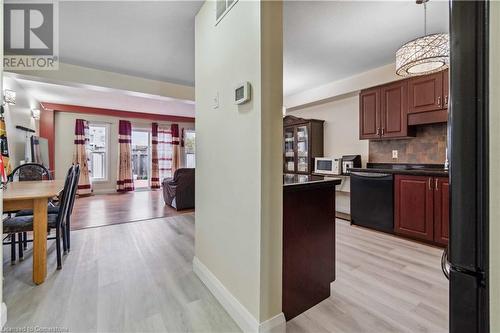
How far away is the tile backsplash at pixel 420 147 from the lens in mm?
3268

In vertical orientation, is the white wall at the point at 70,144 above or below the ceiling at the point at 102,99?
below

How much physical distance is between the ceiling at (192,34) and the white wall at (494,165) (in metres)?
2.21

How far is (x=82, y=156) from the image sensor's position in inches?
260

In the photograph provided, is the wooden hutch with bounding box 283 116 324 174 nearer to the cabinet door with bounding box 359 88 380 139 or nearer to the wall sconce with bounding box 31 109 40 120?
the cabinet door with bounding box 359 88 380 139

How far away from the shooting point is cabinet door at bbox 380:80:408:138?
3.32 metres

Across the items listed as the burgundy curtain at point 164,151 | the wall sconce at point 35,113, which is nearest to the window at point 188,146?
the burgundy curtain at point 164,151

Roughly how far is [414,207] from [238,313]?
2.70m

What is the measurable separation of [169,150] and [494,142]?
27.0ft

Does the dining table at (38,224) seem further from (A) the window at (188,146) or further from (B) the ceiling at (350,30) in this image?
(A) the window at (188,146)

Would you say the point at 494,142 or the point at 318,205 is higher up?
the point at 494,142

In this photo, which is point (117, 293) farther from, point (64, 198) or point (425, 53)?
point (425, 53)

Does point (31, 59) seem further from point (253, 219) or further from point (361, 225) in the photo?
point (361, 225)

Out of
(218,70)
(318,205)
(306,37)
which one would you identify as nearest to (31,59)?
(218,70)

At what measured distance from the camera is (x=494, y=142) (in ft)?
1.18
